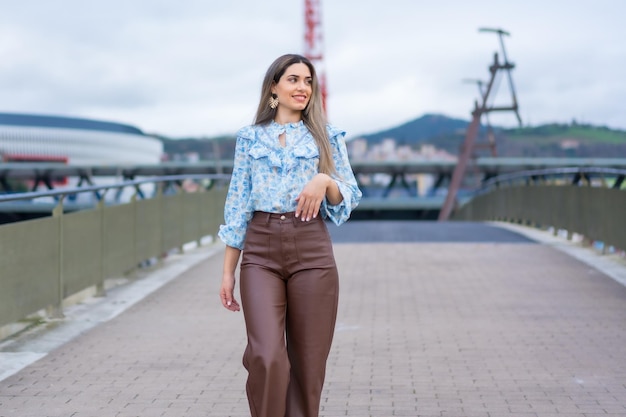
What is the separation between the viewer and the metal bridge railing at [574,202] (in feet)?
42.4

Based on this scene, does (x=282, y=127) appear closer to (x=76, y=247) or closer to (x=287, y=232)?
(x=287, y=232)

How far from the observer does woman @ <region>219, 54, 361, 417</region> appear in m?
3.96

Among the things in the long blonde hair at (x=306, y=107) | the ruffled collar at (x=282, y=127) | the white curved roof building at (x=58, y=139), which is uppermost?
the long blonde hair at (x=306, y=107)

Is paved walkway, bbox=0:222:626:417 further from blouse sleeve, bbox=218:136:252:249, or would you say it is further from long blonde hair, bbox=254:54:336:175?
long blonde hair, bbox=254:54:336:175

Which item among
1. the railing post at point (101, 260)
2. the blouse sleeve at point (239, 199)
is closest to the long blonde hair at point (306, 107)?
the blouse sleeve at point (239, 199)

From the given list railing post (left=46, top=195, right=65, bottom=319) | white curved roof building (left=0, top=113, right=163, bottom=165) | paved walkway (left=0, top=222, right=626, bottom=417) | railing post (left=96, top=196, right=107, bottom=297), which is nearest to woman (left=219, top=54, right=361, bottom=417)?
paved walkway (left=0, top=222, right=626, bottom=417)

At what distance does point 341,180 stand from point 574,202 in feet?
41.2

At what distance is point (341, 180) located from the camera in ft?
13.6

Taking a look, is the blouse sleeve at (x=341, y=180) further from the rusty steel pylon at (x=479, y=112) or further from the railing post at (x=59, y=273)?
the rusty steel pylon at (x=479, y=112)

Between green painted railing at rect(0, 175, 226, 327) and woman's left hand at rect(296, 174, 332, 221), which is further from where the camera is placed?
green painted railing at rect(0, 175, 226, 327)

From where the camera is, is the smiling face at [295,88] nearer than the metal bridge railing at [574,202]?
Yes

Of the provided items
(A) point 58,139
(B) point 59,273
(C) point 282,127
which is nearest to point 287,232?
(C) point 282,127

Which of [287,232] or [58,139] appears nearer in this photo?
[287,232]

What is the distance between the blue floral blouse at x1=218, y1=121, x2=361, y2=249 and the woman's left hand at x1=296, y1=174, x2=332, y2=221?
107 mm
